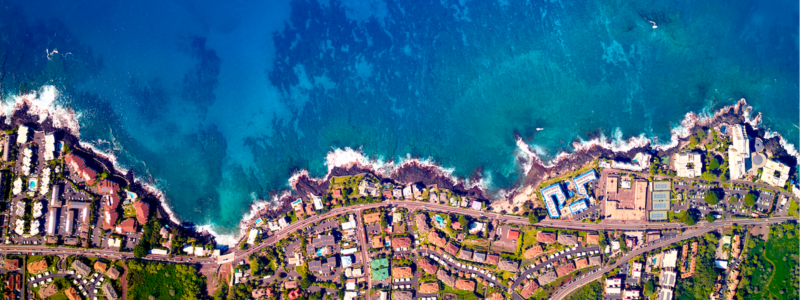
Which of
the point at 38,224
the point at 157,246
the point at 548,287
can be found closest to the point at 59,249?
the point at 38,224

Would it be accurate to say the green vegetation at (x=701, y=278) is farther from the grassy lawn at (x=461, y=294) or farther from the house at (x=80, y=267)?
the house at (x=80, y=267)

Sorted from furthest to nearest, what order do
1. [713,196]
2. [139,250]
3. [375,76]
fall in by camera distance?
1. [375,76]
2. [139,250]
3. [713,196]

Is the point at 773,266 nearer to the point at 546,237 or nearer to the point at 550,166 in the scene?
the point at 546,237

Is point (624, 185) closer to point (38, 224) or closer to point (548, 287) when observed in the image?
point (548, 287)

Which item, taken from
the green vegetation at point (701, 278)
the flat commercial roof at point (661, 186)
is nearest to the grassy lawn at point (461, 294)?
the green vegetation at point (701, 278)

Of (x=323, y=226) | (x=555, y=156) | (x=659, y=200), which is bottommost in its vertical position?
(x=323, y=226)

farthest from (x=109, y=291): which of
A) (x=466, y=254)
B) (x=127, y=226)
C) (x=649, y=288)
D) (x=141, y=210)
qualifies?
(x=649, y=288)
